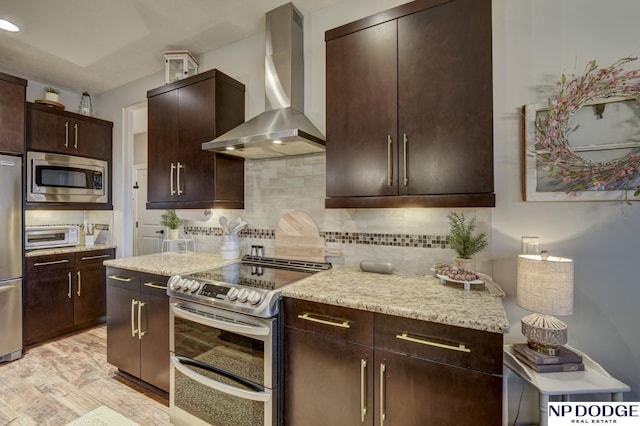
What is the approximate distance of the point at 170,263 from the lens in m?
2.24

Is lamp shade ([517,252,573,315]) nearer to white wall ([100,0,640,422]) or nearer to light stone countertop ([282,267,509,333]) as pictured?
light stone countertop ([282,267,509,333])

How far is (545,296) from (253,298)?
1.38m

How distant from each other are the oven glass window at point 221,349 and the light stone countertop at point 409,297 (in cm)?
39

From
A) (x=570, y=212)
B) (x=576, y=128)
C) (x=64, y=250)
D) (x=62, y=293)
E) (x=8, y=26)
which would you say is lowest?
(x=62, y=293)

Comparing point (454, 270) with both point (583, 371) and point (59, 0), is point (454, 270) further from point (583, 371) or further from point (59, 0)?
point (59, 0)

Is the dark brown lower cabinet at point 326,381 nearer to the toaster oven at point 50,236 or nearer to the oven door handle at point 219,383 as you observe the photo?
the oven door handle at point 219,383

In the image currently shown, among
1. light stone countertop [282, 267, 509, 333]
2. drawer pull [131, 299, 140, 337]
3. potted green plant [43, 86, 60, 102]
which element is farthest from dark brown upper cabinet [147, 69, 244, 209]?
potted green plant [43, 86, 60, 102]

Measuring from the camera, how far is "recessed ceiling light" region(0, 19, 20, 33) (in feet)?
7.45

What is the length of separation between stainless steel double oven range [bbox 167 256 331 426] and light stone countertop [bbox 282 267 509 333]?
0.22 m

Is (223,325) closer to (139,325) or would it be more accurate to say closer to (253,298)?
(253,298)

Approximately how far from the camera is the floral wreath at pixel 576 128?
1.40 metres

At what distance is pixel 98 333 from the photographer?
3.23 meters

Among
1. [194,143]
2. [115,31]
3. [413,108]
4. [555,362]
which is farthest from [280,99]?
[555,362]

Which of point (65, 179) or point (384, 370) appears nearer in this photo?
point (384, 370)
